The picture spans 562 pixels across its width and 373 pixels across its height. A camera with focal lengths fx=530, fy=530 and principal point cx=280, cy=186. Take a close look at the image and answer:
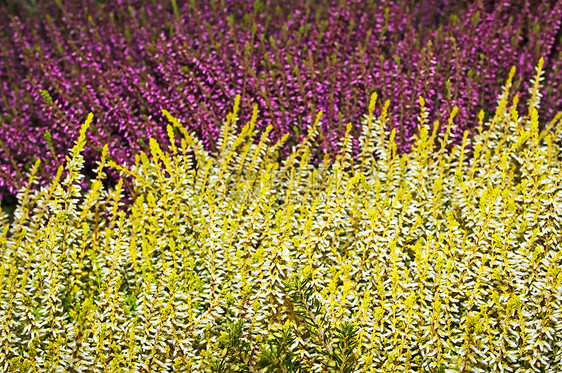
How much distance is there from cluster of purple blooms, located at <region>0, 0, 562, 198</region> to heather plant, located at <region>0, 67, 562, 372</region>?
68 centimetres

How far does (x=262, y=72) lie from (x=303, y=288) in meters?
1.83

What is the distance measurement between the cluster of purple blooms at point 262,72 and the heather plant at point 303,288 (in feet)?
2.22

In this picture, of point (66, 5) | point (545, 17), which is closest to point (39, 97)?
point (66, 5)

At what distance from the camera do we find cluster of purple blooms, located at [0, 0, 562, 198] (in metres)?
3.24

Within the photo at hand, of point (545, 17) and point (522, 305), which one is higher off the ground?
point (545, 17)

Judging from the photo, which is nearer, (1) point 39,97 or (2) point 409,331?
(2) point 409,331

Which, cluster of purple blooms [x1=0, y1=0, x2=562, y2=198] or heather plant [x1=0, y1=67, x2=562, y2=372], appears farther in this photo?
cluster of purple blooms [x1=0, y1=0, x2=562, y2=198]

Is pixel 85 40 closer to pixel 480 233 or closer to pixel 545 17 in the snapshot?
pixel 480 233

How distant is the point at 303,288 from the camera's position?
1.99 meters

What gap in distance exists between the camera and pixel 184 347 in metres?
2.17

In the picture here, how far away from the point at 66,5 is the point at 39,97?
3.98 ft

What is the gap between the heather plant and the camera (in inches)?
82.8

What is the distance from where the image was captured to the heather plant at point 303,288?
2.10m

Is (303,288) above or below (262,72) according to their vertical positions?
below
